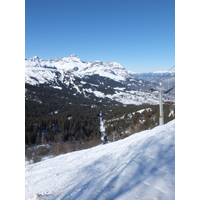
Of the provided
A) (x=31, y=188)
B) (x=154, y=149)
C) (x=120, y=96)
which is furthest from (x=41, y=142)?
(x=120, y=96)

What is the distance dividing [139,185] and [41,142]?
161 ft

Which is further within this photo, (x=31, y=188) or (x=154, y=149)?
(x=31, y=188)
